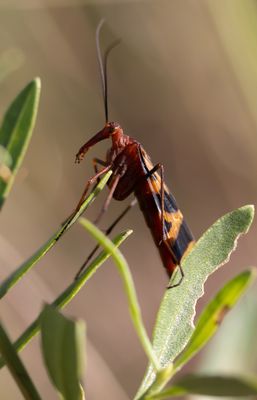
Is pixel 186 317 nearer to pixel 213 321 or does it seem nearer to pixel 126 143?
pixel 213 321

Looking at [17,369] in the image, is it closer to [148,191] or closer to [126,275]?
[126,275]

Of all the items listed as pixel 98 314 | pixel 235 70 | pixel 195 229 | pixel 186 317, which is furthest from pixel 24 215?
pixel 186 317

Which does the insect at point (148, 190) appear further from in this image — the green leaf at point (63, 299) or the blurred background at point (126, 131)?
the blurred background at point (126, 131)

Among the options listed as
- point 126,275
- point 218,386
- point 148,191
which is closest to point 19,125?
point 126,275

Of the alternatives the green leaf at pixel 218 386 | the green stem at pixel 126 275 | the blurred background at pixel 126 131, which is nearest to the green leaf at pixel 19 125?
the green stem at pixel 126 275

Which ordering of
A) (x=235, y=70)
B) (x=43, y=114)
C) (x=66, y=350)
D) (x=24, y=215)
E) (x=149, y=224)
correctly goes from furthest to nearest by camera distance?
(x=43, y=114), (x=24, y=215), (x=235, y=70), (x=149, y=224), (x=66, y=350)
